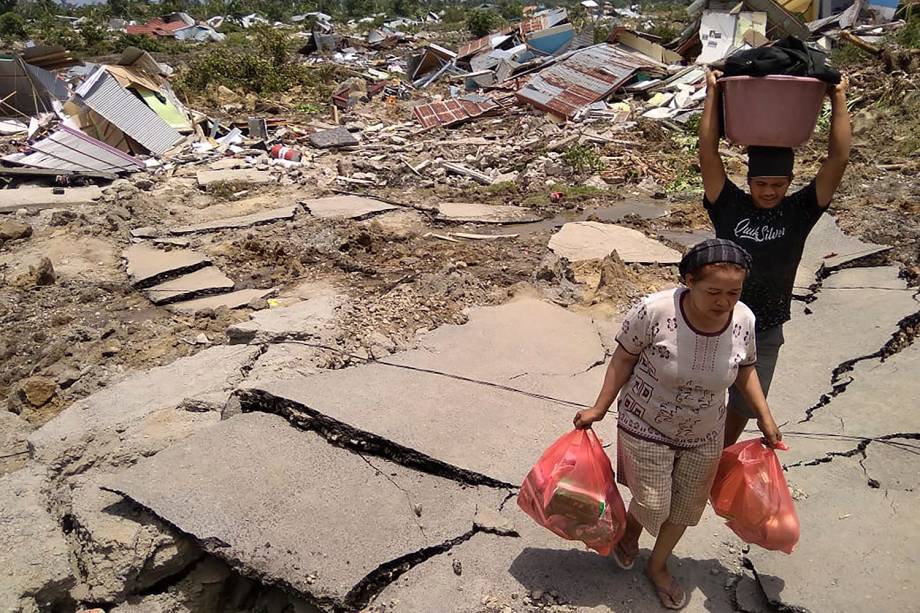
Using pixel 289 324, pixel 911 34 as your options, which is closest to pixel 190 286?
pixel 289 324

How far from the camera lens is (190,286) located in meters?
5.71

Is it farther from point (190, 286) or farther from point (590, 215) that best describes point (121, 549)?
point (590, 215)

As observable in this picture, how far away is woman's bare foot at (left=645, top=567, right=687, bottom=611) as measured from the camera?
2.33 metres

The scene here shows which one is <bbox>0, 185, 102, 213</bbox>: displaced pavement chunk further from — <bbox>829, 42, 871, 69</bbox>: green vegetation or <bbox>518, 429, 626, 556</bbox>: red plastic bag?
<bbox>829, 42, 871, 69</bbox>: green vegetation

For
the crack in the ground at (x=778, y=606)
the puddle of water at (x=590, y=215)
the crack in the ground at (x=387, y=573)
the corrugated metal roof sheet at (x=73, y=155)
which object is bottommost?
the puddle of water at (x=590, y=215)

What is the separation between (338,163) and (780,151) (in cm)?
888

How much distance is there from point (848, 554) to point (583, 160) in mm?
8035

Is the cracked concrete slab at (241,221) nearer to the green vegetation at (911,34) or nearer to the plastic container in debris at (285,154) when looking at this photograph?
the plastic container in debris at (285,154)

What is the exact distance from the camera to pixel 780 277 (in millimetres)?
2434

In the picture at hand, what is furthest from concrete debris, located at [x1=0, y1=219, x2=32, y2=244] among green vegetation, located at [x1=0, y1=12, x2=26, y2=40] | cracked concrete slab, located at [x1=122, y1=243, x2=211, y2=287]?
green vegetation, located at [x1=0, y1=12, x2=26, y2=40]

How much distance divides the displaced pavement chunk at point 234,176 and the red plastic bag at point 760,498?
837 centimetres

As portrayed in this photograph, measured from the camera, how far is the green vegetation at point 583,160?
9867 mm

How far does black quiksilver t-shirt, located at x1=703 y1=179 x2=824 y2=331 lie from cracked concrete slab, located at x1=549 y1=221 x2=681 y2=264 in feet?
11.4

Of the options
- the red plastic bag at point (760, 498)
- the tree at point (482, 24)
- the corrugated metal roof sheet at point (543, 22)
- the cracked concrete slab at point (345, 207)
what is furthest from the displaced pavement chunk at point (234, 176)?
the tree at point (482, 24)
